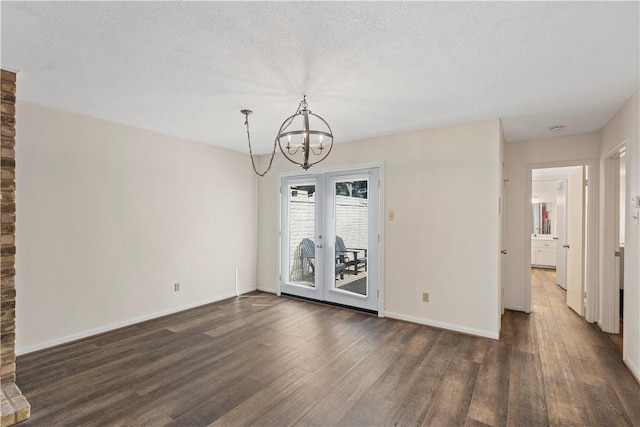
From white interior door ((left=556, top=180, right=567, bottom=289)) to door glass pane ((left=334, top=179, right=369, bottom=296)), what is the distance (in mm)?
4281

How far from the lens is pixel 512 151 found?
4.65 m

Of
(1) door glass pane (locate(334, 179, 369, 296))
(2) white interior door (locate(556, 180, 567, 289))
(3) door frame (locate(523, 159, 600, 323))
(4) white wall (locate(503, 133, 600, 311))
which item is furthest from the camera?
(2) white interior door (locate(556, 180, 567, 289))

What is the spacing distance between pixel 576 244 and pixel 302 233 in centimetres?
412

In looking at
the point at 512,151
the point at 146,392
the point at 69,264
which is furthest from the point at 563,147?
the point at 69,264

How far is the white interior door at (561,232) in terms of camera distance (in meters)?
6.00

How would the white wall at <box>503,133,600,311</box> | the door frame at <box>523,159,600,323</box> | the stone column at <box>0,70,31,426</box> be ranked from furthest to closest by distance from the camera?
→ the white wall at <box>503,133,600,311</box> < the door frame at <box>523,159,600,323</box> < the stone column at <box>0,70,31,426</box>

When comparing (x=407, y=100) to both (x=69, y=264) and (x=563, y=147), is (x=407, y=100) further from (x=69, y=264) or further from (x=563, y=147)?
(x=69, y=264)

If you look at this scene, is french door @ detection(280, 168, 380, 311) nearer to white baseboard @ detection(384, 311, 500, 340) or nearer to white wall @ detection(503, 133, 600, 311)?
white baseboard @ detection(384, 311, 500, 340)

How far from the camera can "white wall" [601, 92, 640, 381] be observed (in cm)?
272

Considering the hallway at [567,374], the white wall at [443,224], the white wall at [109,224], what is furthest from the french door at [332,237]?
the hallway at [567,374]

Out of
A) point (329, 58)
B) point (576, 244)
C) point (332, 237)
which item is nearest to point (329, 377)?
point (332, 237)

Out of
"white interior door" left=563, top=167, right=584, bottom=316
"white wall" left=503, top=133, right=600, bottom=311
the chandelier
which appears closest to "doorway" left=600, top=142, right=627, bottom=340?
"white interior door" left=563, top=167, right=584, bottom=316

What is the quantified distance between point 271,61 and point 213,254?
141 inches

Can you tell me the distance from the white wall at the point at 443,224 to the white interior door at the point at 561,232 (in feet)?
11.8
